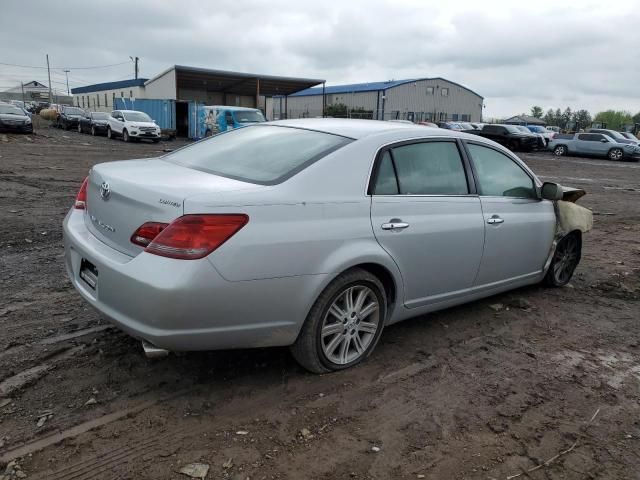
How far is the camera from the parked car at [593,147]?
2817 centimetres

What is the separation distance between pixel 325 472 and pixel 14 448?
4.97ft

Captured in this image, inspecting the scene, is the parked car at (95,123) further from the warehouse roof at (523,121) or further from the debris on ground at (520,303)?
the warehouse roof at (523,121)

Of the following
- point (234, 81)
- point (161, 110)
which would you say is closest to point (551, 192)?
point (161, 110)

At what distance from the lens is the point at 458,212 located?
3963mm

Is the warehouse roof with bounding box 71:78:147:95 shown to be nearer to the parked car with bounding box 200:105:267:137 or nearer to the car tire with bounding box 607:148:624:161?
the parked car with bounding box 200:105:267:137

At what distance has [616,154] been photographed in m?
28.6

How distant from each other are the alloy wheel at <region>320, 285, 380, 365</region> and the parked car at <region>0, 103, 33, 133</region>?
2732cm

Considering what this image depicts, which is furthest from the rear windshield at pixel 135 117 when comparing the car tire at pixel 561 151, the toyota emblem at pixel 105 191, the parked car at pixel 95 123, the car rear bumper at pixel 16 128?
the toyota emblem at pixel 105 191

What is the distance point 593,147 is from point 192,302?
31340mm

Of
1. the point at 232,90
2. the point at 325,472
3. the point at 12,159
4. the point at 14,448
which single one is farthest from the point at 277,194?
the point at 232,90

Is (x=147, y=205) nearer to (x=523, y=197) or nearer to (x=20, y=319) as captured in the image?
(x=20, y=319)

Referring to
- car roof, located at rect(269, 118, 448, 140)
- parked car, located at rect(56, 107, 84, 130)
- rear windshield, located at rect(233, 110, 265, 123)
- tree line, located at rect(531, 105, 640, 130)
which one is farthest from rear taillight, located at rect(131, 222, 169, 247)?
tree line, located at rect(531, 105, 640, 130)

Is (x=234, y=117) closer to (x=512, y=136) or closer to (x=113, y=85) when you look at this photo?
(x=512, y=136)

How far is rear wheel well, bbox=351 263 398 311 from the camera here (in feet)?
11.3
